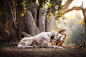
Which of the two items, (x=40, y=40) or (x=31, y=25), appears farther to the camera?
(x=31, y=25)

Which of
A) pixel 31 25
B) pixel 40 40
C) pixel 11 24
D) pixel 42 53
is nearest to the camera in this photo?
pixel 42 53

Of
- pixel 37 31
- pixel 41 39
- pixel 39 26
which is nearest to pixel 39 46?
pixel 41 39

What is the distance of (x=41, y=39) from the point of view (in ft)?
A: 14.6

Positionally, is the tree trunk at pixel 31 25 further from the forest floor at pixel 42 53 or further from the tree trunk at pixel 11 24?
the forest floor at pixel 42 53

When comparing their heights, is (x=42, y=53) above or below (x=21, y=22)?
below

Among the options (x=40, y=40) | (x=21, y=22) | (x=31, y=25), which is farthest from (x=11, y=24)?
(x=40, y=40)

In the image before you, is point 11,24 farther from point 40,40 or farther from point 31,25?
point 40,40

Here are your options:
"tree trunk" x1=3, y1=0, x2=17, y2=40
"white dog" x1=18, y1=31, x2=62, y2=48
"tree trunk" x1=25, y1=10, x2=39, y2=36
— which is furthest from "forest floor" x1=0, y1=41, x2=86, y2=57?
"tree trunk" x1=3, y1=0, x2=17, y2=40

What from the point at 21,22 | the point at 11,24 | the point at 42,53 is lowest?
the point at 42,53

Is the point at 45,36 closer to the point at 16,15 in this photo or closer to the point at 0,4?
the point at 16,15

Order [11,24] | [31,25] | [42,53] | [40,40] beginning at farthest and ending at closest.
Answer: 1. [11,24]
2. [31,25]
3. [40,40]
4. [42,53]

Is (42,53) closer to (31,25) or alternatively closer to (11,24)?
(31,25)

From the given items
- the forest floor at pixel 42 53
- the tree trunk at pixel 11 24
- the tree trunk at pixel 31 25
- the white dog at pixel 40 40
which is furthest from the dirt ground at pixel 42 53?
the tree trunk at pixel 11 24

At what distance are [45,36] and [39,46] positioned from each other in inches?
21.1
